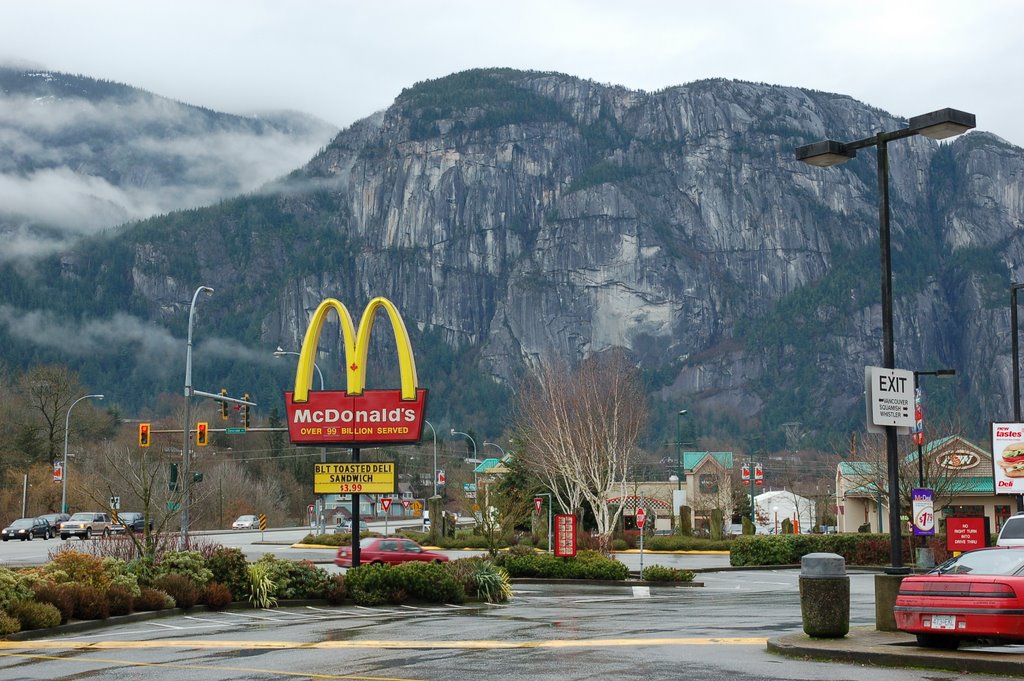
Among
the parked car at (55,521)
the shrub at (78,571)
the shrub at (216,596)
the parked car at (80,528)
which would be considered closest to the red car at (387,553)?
the shrub at (216,596)

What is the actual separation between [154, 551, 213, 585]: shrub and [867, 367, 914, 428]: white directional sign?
1541 cm

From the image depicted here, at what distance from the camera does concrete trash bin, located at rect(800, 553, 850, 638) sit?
16.6m

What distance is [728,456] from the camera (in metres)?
130

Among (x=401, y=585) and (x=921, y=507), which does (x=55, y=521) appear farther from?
(x=921, y=507)

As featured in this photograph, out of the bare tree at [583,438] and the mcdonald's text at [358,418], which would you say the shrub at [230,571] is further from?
the bare tree at [583,438]

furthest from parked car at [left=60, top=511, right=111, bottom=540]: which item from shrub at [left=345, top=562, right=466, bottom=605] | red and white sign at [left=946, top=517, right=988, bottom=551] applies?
red and white sign at [left=946, top=517, right=988, bottom=551]

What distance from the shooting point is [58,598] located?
2162cm

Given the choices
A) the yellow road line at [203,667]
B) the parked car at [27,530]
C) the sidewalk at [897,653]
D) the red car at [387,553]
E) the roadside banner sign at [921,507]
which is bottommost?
the parked car at [27,530]

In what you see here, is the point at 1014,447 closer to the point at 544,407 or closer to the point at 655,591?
the point at 655,591

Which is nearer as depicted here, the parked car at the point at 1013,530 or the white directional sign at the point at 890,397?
the white directional sign at the point at 890,397

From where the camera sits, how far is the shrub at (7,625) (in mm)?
19573

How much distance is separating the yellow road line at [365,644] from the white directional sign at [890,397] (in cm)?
392

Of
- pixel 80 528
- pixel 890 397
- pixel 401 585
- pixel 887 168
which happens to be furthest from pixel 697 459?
pixel 890 397

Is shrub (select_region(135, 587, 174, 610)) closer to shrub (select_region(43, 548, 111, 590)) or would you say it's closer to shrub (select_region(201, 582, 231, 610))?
shrub (select_region(43, 548, 111, 590))
